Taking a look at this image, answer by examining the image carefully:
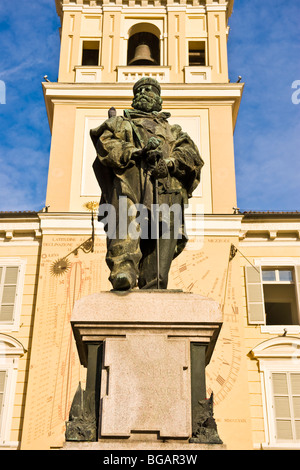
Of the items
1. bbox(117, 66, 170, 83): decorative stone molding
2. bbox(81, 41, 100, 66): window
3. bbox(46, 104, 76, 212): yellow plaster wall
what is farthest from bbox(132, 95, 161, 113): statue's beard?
bbox(81, 41, 100, 66): window

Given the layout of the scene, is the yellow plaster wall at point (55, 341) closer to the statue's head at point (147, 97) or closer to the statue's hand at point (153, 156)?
the statue's head at point (147, 97)

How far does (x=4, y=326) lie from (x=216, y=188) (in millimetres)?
7254

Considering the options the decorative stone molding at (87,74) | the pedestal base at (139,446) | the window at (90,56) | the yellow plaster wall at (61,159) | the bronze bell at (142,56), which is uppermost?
the window at (90,56)

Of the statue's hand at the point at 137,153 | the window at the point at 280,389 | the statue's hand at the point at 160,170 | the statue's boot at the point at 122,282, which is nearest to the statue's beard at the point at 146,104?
the statue's hand at the point at 137,153

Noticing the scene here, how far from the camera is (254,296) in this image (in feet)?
56.6

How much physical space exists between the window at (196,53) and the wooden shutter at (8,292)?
33.0 ft

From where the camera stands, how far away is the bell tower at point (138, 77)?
19.1 metres

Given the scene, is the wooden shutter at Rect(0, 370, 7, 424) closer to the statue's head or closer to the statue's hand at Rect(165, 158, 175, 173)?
the statue's head

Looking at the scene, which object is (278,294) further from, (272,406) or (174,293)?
(174,293)

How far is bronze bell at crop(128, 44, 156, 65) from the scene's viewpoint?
72.8 feet

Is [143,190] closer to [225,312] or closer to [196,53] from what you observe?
[225,312]

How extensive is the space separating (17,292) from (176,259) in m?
4.44

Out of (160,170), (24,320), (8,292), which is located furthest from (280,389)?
(160,170)
